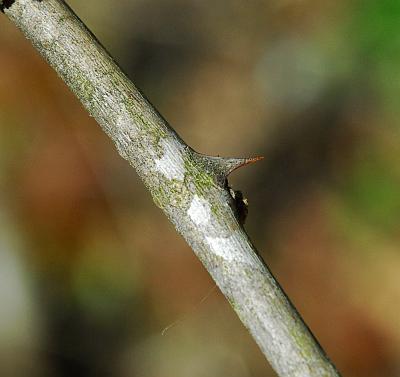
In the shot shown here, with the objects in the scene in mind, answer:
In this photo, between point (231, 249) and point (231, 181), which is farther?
point (231, 181)

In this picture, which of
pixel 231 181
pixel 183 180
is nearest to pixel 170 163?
pixel 183 180

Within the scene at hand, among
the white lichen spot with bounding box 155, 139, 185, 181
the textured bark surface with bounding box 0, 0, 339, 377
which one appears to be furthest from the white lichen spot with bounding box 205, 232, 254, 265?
the white lichen spot with bounding box 155, 139, 185, 181

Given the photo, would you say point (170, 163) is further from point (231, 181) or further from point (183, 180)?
point (231, 181)

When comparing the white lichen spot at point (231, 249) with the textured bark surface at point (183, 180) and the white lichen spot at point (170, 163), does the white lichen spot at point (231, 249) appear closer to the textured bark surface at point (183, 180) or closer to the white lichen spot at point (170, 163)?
the textured bark surface at point (183, 180)

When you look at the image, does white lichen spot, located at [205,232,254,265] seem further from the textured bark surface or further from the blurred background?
the blurred background

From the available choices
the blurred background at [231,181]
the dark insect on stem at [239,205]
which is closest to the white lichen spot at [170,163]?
the dark insect on stem at [239,205]
